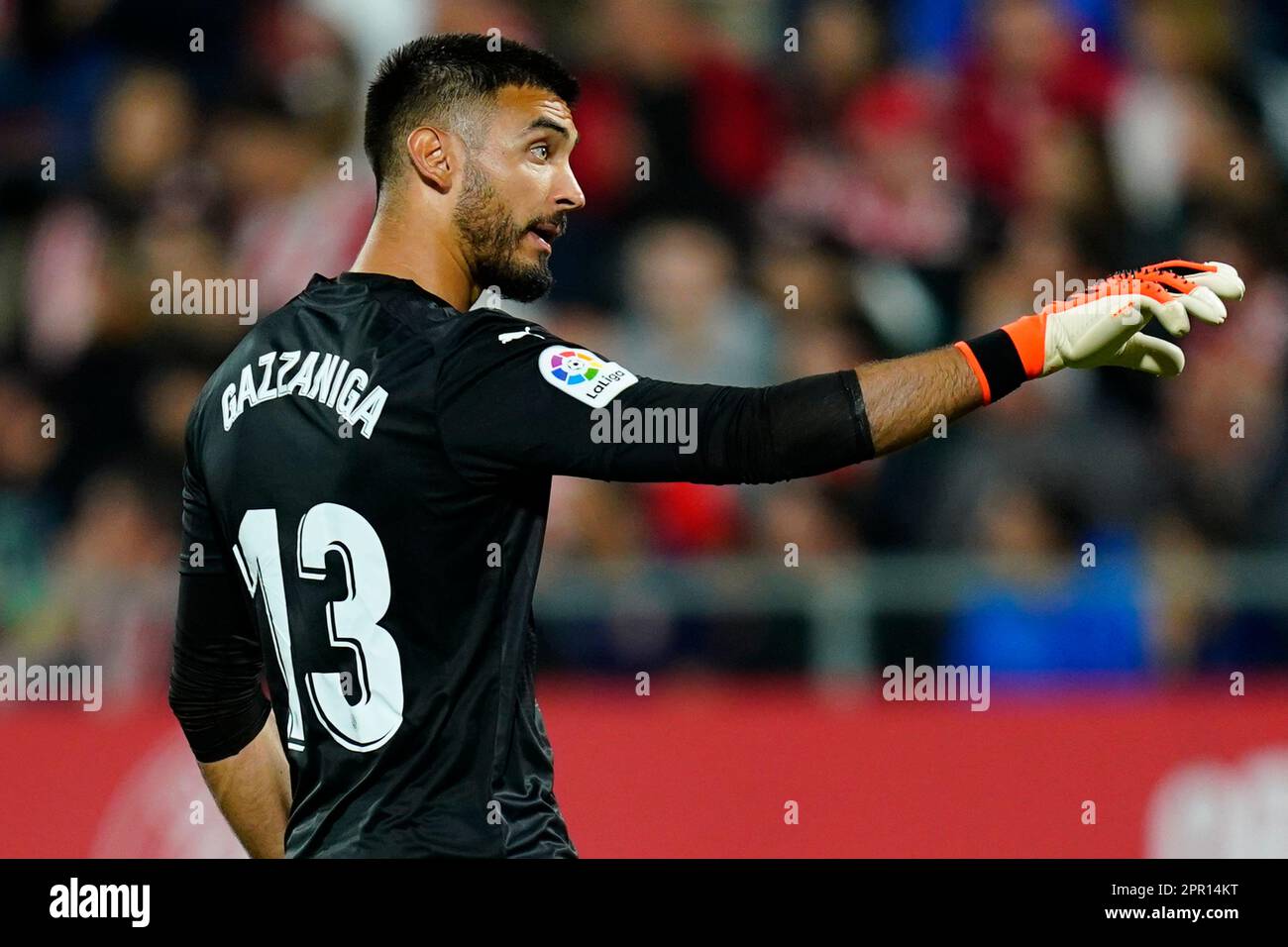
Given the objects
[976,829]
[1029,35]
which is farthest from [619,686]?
[1029,35]

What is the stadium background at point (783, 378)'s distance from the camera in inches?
285

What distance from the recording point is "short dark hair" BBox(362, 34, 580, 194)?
3.95 metres

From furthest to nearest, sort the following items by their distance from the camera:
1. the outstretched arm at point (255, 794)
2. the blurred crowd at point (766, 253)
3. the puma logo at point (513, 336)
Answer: the blurred crowd at point (766, 253) → the outstretched arm at point (255, 794) → the puma logo at point (513, 336)

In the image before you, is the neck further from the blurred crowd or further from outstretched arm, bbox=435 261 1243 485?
the blurred crowd

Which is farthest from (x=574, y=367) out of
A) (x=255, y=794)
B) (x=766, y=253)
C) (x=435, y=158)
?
(x=766, y=253)

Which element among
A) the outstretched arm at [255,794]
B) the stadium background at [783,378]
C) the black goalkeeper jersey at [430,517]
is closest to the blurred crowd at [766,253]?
the stadium background at [783,378]

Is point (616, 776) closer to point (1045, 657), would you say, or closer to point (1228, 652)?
point (1045, 657)

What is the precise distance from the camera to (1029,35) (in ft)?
30.3

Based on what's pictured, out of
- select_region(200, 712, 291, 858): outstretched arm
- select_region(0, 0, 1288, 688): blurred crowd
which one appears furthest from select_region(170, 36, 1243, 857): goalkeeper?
select_region(0, 0, 1288, 688): blurred crowd

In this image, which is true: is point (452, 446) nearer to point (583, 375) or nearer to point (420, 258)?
point (583, 375)

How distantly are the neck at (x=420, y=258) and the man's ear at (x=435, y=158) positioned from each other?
0.30 feet

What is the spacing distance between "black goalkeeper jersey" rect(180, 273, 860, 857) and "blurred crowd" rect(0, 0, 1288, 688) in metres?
3.83

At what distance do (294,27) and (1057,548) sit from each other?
14.9 ft

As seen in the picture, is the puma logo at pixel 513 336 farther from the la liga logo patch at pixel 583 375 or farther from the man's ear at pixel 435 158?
the man's ear at pixel 435 158
